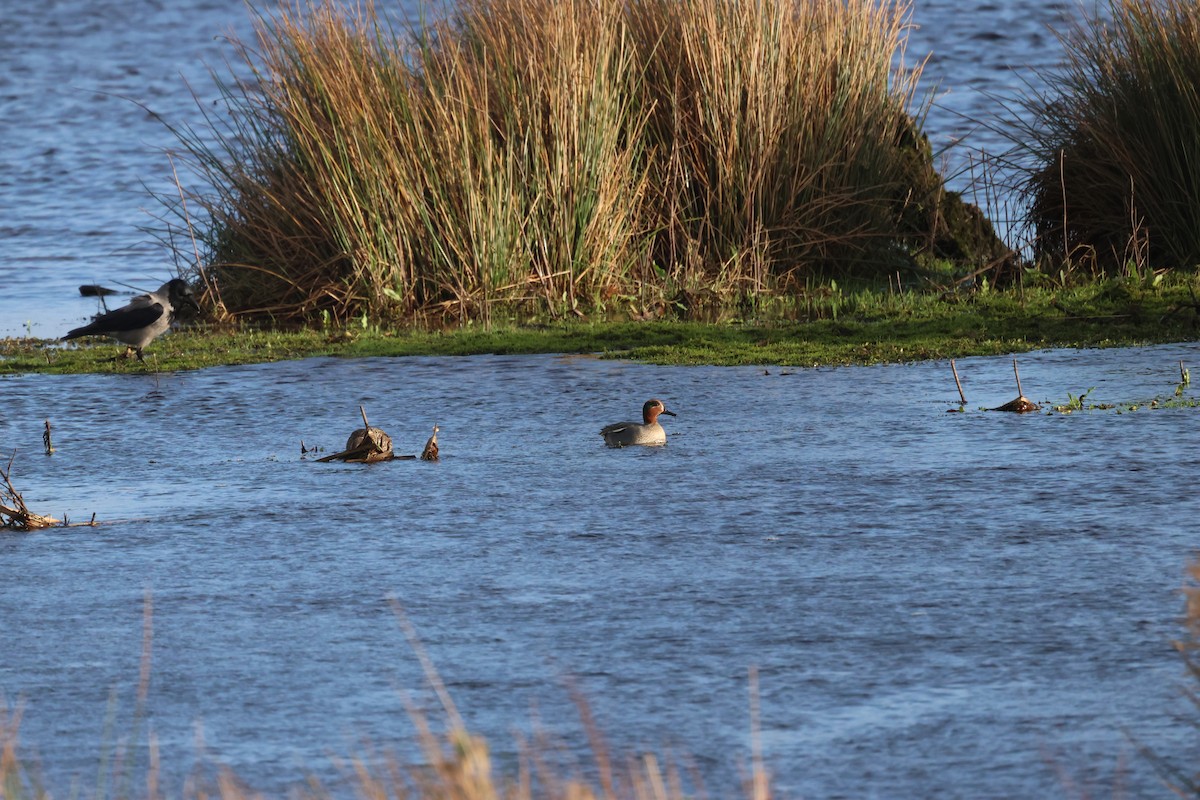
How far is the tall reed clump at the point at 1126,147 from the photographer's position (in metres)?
11.4

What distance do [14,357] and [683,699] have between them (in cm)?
742

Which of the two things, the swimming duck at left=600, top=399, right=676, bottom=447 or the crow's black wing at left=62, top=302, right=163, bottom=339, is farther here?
the crow's black wing at left=62, top=302, right=163, bottom=339

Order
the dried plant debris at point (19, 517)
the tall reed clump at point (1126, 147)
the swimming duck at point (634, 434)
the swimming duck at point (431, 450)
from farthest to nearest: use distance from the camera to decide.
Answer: the tall reed clump at point (1126, 147), the swimming duck at point (634, 434), the swimming duck at point (431, 450), the dried plant debris at point (19, 517)

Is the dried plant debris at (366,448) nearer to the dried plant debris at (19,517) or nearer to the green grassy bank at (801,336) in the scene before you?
the dried plant debris at (19,517)

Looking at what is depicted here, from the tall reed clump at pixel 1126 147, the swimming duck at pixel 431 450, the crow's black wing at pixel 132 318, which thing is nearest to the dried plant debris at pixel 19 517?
the swimming duck at pixel 431 450

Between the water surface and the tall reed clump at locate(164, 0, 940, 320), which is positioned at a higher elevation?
the tall reed clump at locate(164, 0, 940, 320)

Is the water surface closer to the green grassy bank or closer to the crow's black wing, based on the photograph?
the green grassy bank

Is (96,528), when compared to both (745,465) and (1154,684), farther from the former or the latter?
(1154,684)

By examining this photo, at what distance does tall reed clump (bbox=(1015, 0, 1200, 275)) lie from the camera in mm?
11414

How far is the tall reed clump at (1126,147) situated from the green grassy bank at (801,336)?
2.39 feet

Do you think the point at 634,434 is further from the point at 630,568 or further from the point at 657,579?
the point at 657,579

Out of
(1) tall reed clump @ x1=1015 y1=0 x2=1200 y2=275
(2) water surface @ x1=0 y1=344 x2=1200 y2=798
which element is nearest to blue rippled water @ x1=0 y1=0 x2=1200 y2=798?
(2) water surface @ x1=0 y1=344 x2=1200 y2=798

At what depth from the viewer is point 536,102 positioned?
1127 centimetres

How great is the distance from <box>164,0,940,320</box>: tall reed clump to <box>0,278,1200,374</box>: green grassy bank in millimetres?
575
